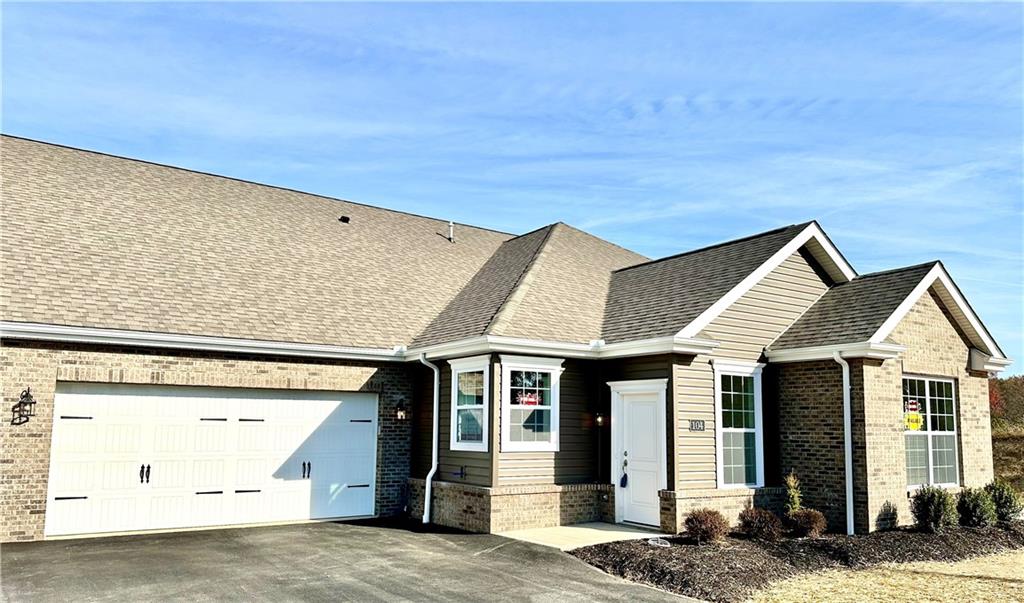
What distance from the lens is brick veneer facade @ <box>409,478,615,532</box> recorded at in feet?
43.4

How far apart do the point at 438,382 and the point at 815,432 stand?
6.86 meters

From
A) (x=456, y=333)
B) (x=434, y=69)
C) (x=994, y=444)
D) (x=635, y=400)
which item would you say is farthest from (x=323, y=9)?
(x=994, y=444)

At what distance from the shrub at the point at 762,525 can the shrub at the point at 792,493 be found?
28.5 inches

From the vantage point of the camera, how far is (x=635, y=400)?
46.7ft

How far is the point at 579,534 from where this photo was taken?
13.0m

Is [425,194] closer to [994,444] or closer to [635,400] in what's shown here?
[635,400]

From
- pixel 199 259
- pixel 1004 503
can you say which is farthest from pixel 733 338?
pixel 199 259

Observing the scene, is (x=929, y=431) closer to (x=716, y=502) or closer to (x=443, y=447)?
(x=716, y=502)

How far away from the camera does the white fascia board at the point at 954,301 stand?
45.3 ft

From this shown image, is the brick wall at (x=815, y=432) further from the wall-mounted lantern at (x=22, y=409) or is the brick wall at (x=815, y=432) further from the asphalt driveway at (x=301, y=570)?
the wall-mounted lantern at (x=22, y=409)

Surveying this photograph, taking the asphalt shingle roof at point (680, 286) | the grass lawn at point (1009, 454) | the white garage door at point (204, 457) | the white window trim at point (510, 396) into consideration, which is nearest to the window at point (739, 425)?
the asphalt shingle roof at point (680, 286)

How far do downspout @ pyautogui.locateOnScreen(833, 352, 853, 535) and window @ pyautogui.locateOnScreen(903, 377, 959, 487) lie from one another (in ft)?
5.42

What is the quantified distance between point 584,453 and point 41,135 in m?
13.0

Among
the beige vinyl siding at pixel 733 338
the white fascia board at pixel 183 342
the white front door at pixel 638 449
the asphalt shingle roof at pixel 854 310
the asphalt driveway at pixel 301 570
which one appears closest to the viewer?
the asphalt driveway at pixel 301 570
